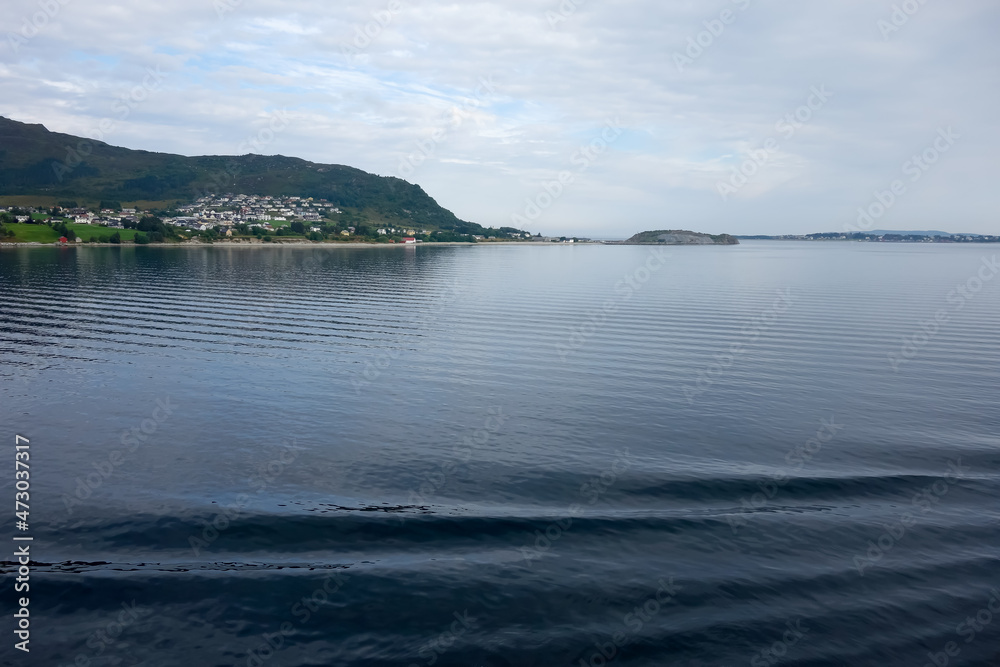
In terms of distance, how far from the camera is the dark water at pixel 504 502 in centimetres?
1327

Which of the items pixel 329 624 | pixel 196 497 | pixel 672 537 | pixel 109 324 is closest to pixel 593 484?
pixel 672 537

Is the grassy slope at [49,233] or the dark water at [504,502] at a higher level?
the grassy slope at [49,233]

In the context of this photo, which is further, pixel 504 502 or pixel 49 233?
pixel 49 233

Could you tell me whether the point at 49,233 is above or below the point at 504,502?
above

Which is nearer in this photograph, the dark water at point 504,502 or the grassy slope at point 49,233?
the dark water at point 504,502

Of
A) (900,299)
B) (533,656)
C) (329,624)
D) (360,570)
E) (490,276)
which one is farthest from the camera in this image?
(490,276)

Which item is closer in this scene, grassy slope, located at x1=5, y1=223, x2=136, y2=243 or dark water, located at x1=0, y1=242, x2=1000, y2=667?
dark water, located at x1=0, y1=242, x2=1000, y2=667

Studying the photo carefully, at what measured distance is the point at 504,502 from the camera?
1903cm

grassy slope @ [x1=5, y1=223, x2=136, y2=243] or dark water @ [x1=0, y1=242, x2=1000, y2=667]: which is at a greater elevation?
grassy slope @ [x1=5, y1=223, x2=136, y2=243]

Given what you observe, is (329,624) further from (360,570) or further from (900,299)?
(900,299)

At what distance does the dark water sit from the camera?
43.5 feet

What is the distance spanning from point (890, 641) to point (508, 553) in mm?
9285

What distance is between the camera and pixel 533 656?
12.5 m

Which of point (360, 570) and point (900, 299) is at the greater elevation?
point (900, 299)
